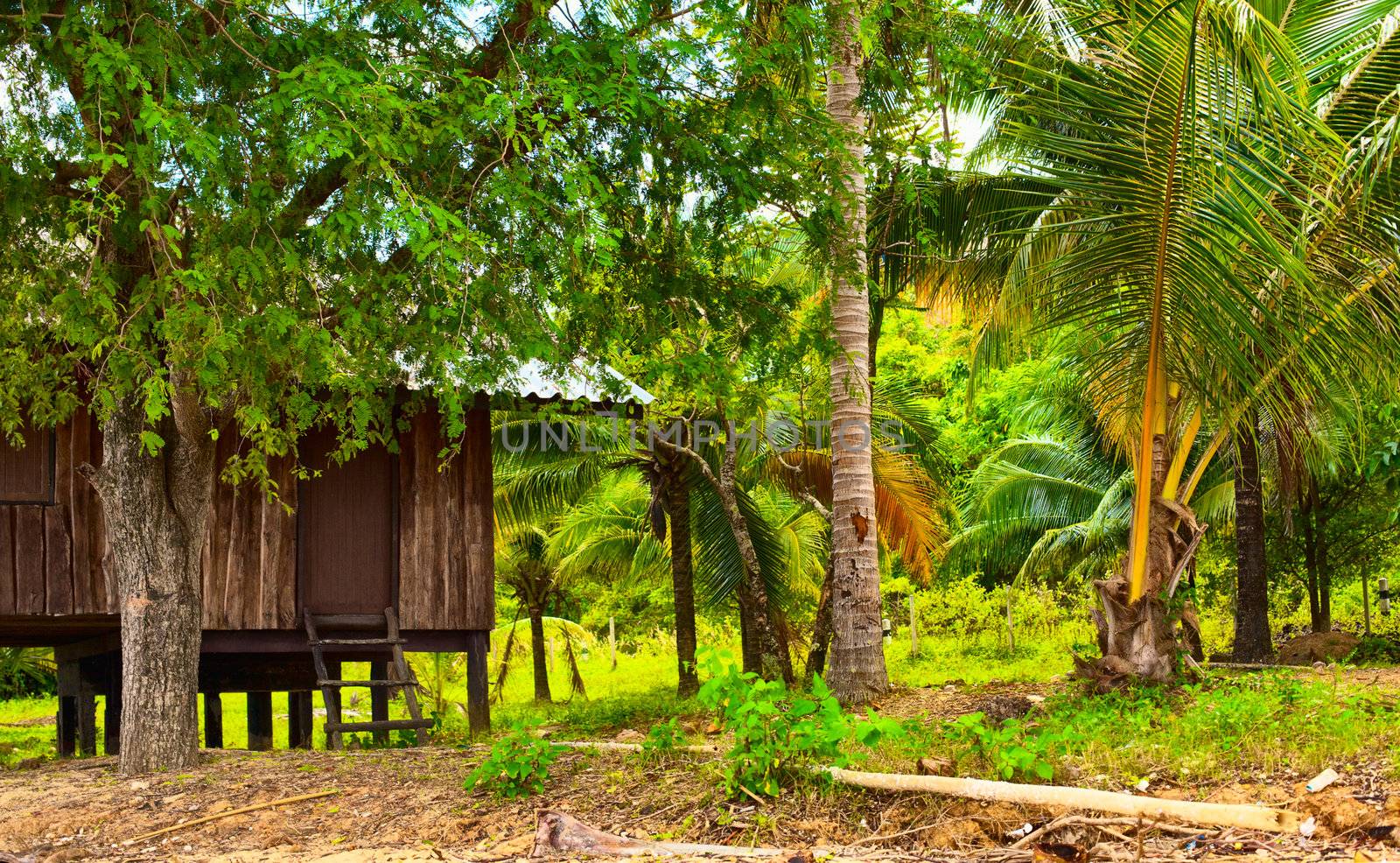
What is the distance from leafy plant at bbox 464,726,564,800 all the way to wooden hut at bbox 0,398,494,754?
10.1ft

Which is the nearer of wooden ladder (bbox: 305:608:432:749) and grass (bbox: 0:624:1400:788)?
grass (bbox: 0:624:1400:788)

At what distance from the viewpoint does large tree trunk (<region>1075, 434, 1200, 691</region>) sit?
8.90m

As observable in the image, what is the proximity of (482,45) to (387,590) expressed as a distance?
5513 mm

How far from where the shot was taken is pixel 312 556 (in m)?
10.5

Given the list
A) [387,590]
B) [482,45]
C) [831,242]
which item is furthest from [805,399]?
[482,45]

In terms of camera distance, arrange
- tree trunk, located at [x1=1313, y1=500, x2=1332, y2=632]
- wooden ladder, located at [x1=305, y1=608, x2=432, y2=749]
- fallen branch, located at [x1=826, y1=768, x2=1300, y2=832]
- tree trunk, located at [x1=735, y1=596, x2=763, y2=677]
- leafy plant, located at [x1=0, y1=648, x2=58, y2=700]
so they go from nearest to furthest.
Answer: fallen branch, located at [x1=826, y1=768, x2=1300, y2=832] → wooden ladder, located at [x1=305, y1=608, x2=432, y2=749] → tree trunk, located at [x1=735, y1=596, x2=763, y2=677] → tree trunk, located at [x1=1313, y1=500, x2=1332, y2=632] → leafy plant, located at [x1=0, y1=648, x2=58, y2=700]

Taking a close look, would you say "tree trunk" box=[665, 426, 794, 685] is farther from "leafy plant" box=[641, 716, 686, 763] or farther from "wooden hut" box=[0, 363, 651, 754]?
"leafy plant" box=[641, 716, 686, 763]

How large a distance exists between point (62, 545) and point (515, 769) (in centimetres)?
543

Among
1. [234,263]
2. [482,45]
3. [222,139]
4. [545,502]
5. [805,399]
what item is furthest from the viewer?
[545,502]

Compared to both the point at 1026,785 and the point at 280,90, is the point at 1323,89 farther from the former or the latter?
the point at 280,90

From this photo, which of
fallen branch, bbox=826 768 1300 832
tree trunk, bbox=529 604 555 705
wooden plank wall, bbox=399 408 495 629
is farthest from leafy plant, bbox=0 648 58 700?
fallen branch, bbox=826 768 1300 832

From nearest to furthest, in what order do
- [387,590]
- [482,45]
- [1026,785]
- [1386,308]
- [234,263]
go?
[1026,785]
[234,263]
[482,45]
[1386,308]
[387,590]

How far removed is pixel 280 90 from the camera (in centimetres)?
495

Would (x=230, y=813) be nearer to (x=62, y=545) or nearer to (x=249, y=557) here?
(x=249, y=557)
